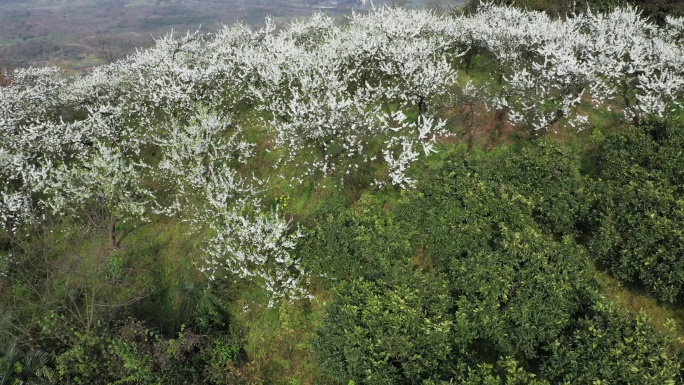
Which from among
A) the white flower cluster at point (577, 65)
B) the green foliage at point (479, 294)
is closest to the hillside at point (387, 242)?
the green foliage at point (479, 294)

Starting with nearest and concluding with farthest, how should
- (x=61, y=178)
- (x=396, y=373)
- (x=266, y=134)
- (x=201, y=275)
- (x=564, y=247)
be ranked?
(x=396, y=373) → (x=564, y=247) → (x=201, y=275) → (x=61, y=178) → (x=266, y=134)

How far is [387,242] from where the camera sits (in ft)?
49.2

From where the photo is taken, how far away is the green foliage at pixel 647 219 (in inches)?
506

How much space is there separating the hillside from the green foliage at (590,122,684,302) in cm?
7

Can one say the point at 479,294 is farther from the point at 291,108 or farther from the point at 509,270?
the point at 291,108

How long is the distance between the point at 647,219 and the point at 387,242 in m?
9.19

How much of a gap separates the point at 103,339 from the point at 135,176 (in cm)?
1179

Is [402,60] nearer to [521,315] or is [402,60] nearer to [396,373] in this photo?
[521,315]

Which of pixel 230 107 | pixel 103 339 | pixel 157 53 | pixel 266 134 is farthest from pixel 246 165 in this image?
pixel 157 53

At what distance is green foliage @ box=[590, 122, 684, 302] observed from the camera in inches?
506

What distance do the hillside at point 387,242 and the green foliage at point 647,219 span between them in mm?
73

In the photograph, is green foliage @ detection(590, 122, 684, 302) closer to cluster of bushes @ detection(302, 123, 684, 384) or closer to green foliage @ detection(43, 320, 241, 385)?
cluster of bushes @ detection(302, 123, 684, 384)

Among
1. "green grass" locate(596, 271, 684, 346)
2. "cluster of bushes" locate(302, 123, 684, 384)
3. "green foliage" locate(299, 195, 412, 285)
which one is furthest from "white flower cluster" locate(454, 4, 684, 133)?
"green foliage" locate(299, 195, 412, 285)

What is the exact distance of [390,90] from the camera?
82.2ft
